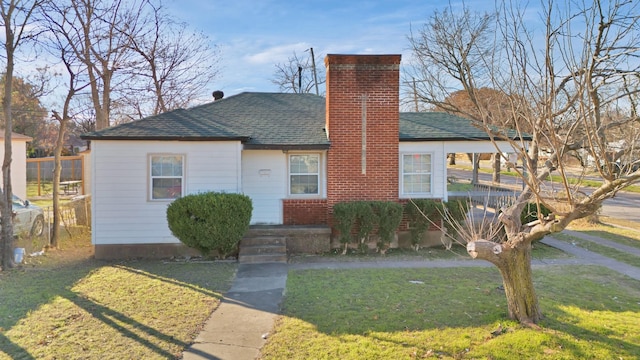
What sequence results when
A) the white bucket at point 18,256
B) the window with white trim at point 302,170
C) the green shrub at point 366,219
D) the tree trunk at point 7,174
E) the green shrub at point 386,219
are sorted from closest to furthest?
the tree trunk at point 7,174 < the white bucket at point 18,256 < the green shrub at point 366,219 < the green shrub at point 386,219 < the window with white trim at point 302,170

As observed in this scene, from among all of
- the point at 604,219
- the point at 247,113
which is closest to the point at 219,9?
the point at 247,113

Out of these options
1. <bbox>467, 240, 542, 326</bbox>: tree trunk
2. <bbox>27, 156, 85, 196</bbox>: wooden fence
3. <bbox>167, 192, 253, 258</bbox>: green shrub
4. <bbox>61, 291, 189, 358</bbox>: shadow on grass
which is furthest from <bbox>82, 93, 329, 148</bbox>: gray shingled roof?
Result: <bbox>27, 156, 85, 196</bbox>: wooden fence

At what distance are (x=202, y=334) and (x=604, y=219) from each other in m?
18.8

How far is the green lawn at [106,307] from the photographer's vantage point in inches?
192

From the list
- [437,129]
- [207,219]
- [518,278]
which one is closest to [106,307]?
[207,219]

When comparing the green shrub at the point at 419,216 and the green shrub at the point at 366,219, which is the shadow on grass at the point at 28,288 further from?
the green shrub at the point at 419,216

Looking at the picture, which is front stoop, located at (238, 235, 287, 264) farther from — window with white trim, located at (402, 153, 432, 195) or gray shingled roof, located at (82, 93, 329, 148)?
window with white trim, located at (402, 153, 432, 195)

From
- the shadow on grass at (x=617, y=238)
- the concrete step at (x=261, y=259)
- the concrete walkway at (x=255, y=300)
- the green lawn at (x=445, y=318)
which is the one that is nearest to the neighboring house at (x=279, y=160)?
the concrete step at (x=261, y=259)

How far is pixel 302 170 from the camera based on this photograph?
11.3 meters

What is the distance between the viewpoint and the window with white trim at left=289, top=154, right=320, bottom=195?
1128 cm

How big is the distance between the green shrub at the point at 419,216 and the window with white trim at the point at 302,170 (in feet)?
8.68

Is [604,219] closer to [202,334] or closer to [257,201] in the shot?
[257,201]

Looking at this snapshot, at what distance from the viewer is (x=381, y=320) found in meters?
5.68

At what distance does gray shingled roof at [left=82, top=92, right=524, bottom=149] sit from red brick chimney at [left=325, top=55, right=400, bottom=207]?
519 mm
